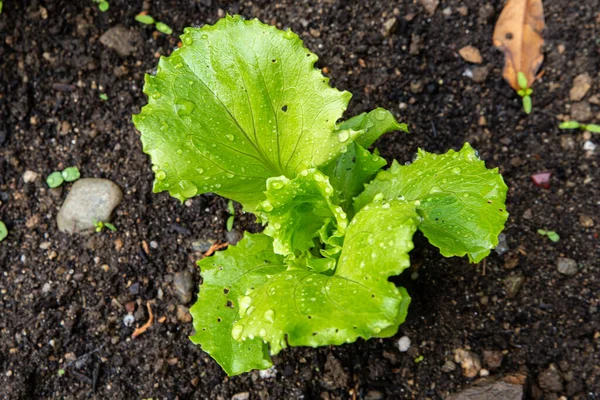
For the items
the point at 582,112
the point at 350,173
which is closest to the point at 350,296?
the point at 350,173

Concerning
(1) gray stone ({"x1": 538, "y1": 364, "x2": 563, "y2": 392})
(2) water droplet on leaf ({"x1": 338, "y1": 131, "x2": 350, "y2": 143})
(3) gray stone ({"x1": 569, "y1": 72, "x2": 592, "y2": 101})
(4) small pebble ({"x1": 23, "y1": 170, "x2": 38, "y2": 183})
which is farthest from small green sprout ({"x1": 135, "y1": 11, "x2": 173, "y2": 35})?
(1) gray stone ({"x1": 538, "y1": 364, "x2": 563, "y2": 392})

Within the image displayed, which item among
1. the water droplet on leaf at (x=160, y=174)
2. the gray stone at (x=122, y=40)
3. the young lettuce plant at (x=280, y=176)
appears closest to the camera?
the young lettuce plant at (x=280, y=176)

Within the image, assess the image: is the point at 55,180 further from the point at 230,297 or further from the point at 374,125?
the point at 374,125

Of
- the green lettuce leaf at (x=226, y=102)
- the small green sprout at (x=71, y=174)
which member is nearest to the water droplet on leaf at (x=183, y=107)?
the green lettuce leaf at (x=226, y=102)

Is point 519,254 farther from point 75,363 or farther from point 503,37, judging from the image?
point 75,363

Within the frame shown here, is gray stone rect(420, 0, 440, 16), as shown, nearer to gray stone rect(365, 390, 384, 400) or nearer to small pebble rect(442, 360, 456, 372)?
small pebble rect(442, 360, 456, 372)

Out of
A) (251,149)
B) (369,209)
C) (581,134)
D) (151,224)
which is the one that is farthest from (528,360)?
(151,224)

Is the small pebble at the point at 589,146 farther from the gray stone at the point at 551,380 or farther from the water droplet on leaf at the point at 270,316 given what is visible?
the water droplet on leaf at the point at 270,316
